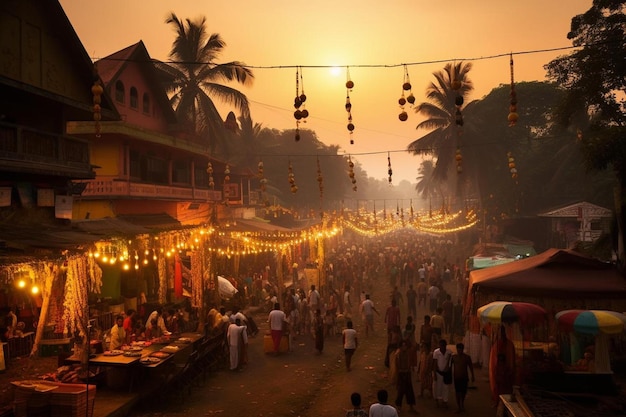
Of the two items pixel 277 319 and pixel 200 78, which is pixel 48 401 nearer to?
pixel 277 319

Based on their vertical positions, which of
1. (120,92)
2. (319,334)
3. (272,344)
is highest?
(120,92)

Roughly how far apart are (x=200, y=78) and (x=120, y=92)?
32.7 feet

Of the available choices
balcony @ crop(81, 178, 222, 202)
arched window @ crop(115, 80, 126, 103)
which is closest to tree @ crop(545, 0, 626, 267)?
balcony @ crop(81, 178, 222, 202)

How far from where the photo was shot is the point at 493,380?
11.3 meters

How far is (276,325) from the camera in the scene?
57.0 feet

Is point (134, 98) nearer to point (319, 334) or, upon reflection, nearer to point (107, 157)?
point (107, 157)

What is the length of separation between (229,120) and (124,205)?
16759mm

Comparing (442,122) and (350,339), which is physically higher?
(442,122)

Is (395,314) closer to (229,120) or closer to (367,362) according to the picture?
(367,362)

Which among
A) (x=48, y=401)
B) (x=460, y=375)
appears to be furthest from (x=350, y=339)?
(x=48, y=401)

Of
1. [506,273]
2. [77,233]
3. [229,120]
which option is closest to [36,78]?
[77,233]

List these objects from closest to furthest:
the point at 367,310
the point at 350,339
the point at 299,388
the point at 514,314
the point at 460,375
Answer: the point at 514,314 < the point at 460,375 < the point at 299,388 < the point at 350,339 < the point at 367,310

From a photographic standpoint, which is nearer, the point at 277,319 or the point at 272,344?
the point at 277,319

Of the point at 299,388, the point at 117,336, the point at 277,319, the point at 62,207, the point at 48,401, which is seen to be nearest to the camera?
the point at 48,401
